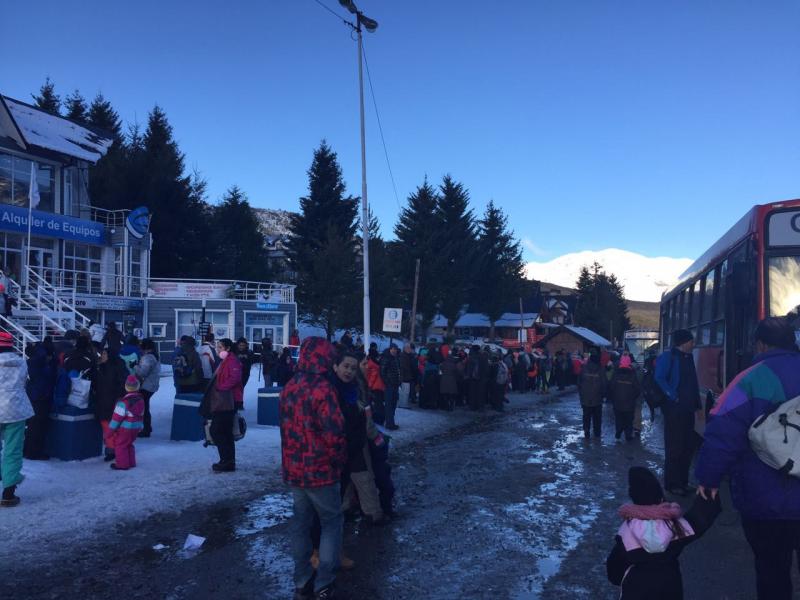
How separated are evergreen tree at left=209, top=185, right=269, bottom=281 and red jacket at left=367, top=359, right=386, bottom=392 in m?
37.9

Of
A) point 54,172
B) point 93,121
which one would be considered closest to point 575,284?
point 93,121

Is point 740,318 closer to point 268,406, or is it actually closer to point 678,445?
point 678,445

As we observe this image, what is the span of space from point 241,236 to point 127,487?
47885 mm

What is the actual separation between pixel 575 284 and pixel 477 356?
3664 inches

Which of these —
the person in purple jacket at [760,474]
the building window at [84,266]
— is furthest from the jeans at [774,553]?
the building window at [84,266]

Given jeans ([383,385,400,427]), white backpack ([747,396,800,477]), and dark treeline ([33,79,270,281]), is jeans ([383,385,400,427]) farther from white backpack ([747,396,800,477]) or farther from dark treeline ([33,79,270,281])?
dark treeline ([33,79,270,281])

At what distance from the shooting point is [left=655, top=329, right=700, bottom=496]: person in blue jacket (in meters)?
8.25

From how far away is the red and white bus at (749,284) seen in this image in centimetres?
728

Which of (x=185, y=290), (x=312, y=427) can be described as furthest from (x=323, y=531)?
(x=185, y=290)

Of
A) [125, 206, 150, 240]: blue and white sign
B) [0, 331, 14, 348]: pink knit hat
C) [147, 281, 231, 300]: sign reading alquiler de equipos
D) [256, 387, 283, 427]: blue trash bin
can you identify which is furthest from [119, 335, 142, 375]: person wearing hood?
[125, 206, 150, 240]: blue and white sign

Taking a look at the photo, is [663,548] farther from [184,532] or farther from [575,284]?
[575,284]

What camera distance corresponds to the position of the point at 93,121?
54000mm

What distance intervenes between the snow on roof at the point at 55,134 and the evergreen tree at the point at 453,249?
2867 cm

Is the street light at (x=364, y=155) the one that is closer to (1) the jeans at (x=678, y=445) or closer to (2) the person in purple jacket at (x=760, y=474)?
(1) the jeans at (x=678, y=445)
